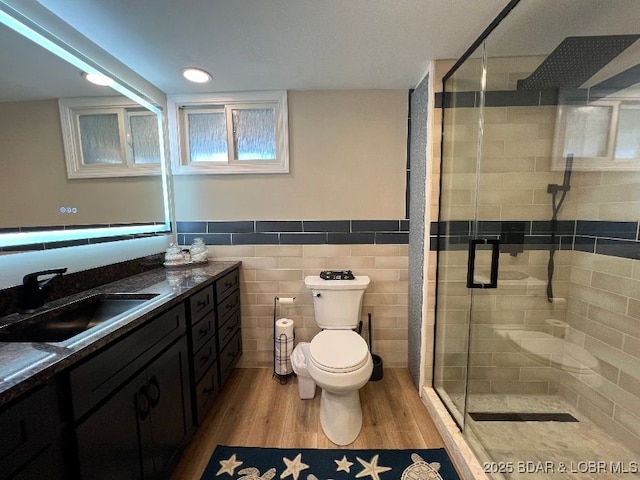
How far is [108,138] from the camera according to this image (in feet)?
5.32

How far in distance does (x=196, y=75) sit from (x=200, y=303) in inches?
58.3

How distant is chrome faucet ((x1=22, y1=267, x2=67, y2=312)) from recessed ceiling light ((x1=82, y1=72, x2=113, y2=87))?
3.47 ft

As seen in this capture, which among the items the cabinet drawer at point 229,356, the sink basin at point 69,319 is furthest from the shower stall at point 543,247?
the sink basin at point 69,319

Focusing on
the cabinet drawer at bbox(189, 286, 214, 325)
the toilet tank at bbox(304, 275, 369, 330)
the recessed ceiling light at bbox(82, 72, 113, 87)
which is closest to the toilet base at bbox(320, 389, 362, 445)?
the toilet tank at bbox(304, 275, 369, 330)

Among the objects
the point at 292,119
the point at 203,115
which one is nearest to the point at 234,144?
the point at 203,115

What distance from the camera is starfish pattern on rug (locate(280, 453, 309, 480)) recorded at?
52.1 inches

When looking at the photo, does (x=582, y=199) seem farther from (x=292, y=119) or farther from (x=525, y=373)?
(x=292, y=119)

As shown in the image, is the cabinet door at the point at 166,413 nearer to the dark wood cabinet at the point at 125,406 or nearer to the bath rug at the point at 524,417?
the dark wood cabinet at the point at 125,406

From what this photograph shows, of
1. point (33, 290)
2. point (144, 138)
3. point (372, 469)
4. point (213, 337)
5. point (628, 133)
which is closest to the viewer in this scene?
point (33, 290)

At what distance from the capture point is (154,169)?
1.97 meters

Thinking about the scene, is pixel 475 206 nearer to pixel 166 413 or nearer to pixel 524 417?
pixel 524 417

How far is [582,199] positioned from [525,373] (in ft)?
3.82

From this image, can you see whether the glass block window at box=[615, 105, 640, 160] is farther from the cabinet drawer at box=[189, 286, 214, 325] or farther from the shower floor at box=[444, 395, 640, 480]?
the cabinet drawer at box=[189, 286, 214, 325]

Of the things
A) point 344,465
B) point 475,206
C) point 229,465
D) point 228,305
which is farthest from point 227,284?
point 475,206
